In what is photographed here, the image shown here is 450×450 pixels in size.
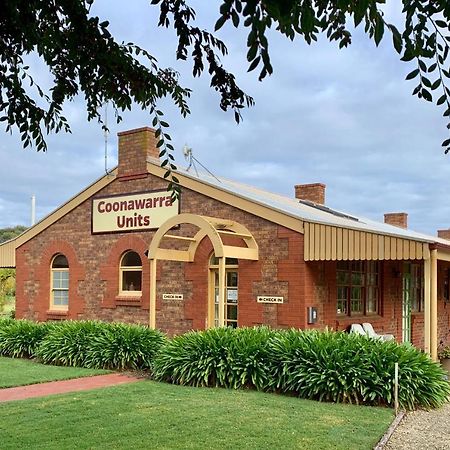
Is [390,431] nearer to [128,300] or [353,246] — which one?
[353,246]

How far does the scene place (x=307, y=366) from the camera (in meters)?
9.84

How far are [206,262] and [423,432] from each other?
289 inches

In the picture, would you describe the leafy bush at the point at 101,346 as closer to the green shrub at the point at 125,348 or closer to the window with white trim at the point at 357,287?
the green shrub at the point at 125,348

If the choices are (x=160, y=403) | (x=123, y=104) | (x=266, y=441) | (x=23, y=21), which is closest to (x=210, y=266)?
(x=160, y=403)

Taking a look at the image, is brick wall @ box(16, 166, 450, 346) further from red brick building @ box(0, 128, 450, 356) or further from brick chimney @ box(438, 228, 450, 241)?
brick chimney @ box(438, 228, 450, 241)

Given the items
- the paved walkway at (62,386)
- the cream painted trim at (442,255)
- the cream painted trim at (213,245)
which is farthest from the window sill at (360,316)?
the paved walkway at (62,386)

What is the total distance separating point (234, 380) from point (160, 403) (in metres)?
1.76

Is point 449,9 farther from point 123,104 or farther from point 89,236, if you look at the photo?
point 89,236

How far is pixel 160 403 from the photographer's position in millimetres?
8953

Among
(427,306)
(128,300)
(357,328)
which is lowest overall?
(357,328)

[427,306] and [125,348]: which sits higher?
[427,306]

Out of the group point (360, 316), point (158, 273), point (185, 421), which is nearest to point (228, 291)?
point (158, 273)

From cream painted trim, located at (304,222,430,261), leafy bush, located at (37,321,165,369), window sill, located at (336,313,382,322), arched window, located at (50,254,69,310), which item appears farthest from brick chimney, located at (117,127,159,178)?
window sill, located at (336,313,382,322)

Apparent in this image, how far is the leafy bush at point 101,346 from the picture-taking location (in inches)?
490
